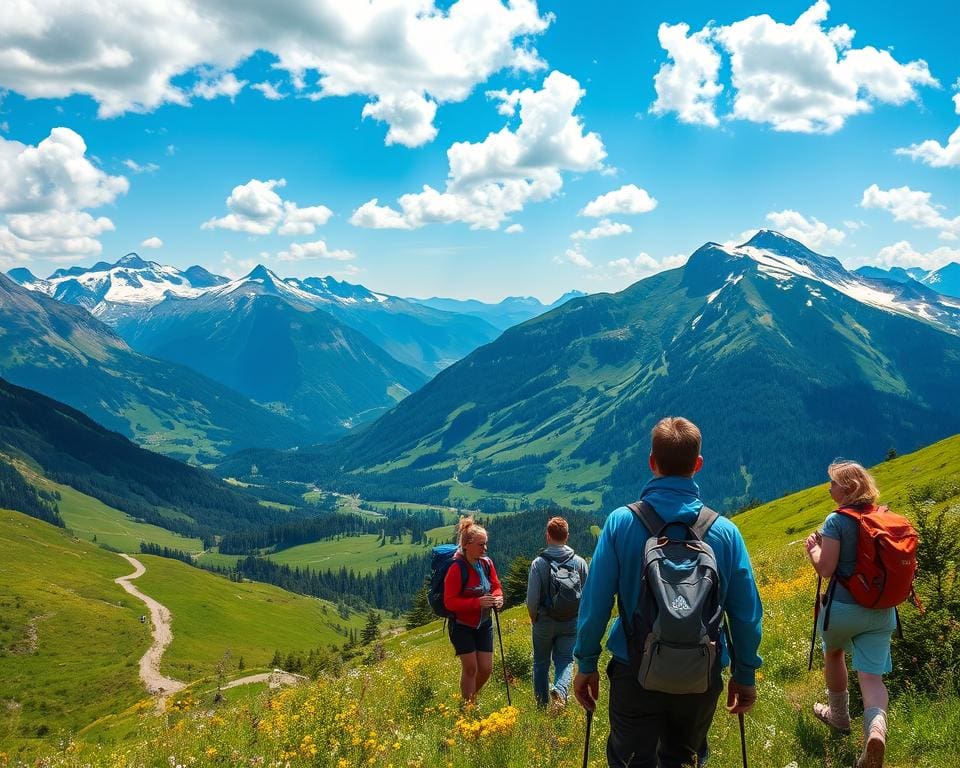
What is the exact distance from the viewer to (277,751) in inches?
357

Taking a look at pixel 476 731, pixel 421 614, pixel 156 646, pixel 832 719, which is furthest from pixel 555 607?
pixel 156 646

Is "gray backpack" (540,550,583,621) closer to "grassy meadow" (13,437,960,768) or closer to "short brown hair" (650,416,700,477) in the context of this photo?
"grassy meadow" (13,437,960,768)

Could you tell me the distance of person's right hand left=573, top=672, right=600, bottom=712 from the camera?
22.4 ft

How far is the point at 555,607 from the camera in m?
12.2

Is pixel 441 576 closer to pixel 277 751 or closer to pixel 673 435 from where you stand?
pixel 277 751

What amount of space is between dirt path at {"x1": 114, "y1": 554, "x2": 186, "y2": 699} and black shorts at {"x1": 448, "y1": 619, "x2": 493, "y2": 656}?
8288cm

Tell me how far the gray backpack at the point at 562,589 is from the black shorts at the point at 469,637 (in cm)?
128

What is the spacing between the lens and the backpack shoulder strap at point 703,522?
20.1 feet

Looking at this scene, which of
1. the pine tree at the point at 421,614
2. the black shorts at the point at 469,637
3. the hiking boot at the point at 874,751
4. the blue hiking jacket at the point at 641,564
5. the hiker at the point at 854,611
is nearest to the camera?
the blue hiking jacket at the point at 641,564

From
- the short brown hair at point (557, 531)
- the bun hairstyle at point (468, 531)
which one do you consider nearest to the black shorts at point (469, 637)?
the bun hairstyle at point (468, 531)

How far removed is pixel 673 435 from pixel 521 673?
35.6 feet

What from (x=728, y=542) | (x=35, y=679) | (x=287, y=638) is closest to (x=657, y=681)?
(x=728, y=542)

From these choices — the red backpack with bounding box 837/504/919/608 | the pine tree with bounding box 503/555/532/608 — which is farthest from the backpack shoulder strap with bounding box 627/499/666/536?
the pine tree with bounding box 503/555/532/608

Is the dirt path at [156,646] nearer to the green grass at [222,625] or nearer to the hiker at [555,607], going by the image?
the green grass at [222,625]
